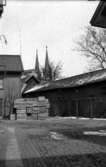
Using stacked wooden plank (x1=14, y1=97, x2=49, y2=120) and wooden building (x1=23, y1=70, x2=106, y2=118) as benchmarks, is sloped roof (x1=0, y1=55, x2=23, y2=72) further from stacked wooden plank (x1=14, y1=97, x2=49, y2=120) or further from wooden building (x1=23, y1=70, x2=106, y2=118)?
stacked wooden plank (x1=14, y1=97, x2=49, y2=120)

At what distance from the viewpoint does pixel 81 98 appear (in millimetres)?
29094

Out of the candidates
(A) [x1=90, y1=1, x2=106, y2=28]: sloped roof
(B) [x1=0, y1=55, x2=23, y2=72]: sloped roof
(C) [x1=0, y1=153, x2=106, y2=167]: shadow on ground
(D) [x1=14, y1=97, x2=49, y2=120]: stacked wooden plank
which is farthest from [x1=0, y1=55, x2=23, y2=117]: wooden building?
(A) [x1=90, y1=1, x2=106, y2=28]: sloped roof

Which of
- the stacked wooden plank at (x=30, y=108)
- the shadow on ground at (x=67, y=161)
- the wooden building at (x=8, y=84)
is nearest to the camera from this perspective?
the shadow on ground at (x=67, y=161)

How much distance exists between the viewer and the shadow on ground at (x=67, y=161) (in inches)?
242

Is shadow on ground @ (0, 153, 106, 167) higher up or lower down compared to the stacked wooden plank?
lower down

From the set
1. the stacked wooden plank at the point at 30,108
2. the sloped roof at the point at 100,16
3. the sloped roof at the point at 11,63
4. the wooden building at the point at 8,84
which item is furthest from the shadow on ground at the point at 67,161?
the sloped roof at the point at 11,63

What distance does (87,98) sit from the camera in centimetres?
2781

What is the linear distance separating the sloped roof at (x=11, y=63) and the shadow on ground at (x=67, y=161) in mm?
28271

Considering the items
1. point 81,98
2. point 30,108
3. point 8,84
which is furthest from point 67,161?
point 8,84

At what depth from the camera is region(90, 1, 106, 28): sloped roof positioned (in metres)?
5.15

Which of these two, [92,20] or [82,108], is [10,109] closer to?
[82,108]

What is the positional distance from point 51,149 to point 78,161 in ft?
6.17

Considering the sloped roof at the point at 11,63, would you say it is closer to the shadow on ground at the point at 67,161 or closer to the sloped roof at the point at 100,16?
the shadow on ground at the point at 67,161

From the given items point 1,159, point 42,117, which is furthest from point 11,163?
point 42,117
